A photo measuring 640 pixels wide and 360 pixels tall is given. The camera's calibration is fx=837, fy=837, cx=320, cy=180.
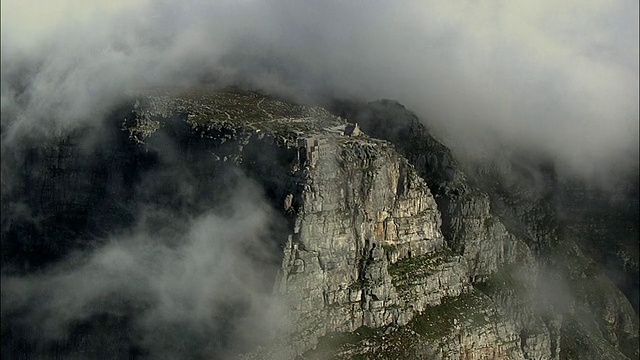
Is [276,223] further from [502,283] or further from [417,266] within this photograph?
[502,283]

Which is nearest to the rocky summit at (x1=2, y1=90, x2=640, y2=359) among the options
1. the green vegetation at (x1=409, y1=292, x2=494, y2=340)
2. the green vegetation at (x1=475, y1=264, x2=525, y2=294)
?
the green vegetation at (x1=409, y1=292, x2=494, y2=340)

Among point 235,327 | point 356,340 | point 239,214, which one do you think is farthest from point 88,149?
point 356,340

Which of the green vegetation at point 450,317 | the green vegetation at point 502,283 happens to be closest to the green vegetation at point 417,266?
the green vegetation at point 450,317

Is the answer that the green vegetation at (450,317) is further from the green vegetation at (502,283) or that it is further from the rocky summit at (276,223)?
the green vegetation at (502,283)

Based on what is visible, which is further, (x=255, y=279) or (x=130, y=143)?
(x=130, y=143)

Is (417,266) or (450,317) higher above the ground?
(417,266)

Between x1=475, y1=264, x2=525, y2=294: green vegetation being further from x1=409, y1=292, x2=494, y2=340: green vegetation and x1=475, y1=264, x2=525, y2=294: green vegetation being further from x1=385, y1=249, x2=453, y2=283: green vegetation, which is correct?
x1=385, y1=249, x2=453, y2=283: green vegetation

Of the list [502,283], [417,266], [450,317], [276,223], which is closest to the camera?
[276,223]

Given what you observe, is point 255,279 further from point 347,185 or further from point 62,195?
point 62,195

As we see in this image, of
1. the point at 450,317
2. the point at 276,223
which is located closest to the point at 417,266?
the point at 450,317
